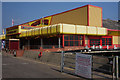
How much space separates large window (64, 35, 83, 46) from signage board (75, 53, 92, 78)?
25.2 m

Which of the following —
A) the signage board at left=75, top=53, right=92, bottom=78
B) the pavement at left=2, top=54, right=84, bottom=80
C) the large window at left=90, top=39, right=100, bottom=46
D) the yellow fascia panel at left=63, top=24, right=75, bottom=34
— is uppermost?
the yellow fascia panel at left=63, top=24, right=75, bottom=34

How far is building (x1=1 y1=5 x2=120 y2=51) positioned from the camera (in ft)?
113

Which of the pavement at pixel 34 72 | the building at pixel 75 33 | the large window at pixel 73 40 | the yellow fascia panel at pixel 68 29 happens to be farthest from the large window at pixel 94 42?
the pavement at pixel 34 72

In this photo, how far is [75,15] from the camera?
141 feet

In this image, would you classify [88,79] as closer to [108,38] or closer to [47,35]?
[47,35]

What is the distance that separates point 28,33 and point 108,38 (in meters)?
25.5

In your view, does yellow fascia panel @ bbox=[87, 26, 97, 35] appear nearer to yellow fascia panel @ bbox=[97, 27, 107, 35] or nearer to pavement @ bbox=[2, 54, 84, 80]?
yellow fascia panel @ bbox=[97, 27, 107, 35]

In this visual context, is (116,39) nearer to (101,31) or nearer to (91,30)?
(101,31)

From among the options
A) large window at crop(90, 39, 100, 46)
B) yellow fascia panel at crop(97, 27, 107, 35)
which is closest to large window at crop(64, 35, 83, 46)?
large window at crop(90, 39, 100, 46)

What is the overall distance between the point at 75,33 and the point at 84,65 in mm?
27077

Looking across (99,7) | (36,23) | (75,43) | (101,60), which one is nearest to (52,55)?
Answer: (101,60)

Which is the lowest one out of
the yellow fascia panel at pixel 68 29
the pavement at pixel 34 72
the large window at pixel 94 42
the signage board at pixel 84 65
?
the pavement at pixel 34 72

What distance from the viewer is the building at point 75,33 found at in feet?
113

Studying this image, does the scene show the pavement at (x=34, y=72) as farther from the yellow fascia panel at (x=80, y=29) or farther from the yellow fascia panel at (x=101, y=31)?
the yellow fascia panel at (x=101, y=31)
